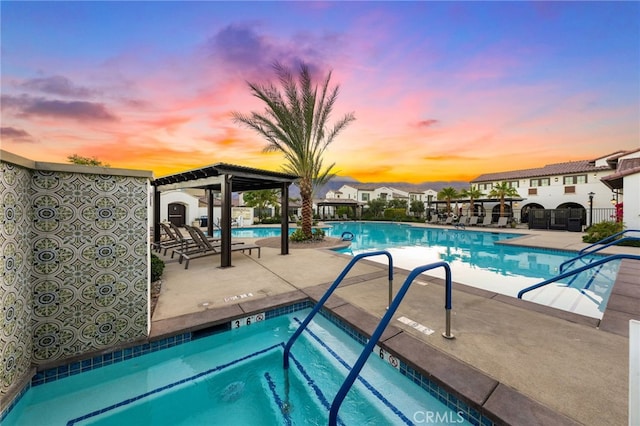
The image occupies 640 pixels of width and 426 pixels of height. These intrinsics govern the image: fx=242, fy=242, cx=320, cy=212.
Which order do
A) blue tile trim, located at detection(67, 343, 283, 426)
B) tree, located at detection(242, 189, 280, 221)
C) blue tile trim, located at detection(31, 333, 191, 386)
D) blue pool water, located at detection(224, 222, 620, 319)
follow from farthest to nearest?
tree, located at detection(242, 189, 280, 221), blue pool water, located at detection(224, 222, 620, 319), blue tile trim, located at detection(31, 333, 191, 386), blue tile trim, located at detection(67, 343, 283, 426)

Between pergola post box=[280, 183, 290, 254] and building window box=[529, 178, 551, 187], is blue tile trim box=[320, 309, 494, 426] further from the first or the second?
building window box=[529, 178, 551, 187]

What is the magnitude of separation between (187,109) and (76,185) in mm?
Answer: 12592

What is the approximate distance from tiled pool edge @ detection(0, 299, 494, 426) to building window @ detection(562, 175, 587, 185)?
38734 millimetres

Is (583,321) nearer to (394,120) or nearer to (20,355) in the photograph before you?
(20,355)

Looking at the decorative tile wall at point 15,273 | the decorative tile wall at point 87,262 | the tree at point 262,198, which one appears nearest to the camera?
the decorative tile wall at point 15,273

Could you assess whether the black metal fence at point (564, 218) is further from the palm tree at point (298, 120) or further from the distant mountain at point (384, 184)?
the palm tree at point (298, 120)

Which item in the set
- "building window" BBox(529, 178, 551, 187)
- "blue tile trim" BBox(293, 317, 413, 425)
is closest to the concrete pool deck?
"blue tile trim" BBox(293, 317, 413, 425)

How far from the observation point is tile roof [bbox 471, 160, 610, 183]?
→ 92.4 ft

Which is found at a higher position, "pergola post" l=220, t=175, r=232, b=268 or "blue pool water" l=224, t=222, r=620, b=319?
"pergola post" l=220, t=175, r=232, b=268

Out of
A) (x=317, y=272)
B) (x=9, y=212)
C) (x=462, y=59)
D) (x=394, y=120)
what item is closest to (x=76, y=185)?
(x=9, y=212)

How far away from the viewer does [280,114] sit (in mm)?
11406

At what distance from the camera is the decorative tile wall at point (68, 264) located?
2.30 meters

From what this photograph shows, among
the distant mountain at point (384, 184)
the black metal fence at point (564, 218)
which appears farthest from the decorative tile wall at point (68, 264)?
the black metal fence at point (564, 218)

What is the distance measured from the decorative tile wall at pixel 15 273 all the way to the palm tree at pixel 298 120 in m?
8.52
